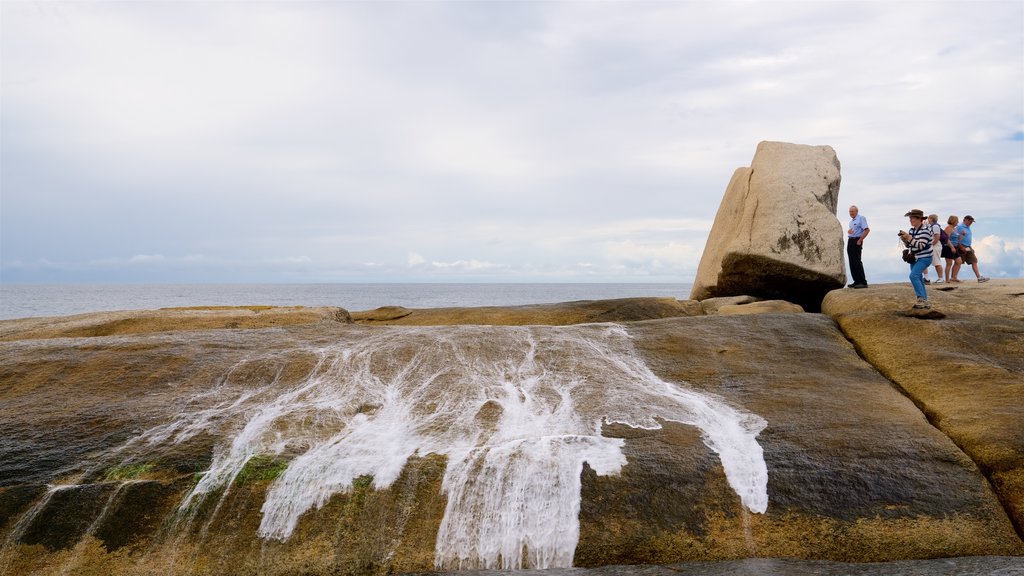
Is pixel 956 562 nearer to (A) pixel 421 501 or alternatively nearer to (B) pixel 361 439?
(A) pixel 421 501

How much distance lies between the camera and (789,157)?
21.2 m

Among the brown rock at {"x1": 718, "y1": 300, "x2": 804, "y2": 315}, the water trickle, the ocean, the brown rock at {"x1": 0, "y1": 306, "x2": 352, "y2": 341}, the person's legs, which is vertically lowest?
the water trickle

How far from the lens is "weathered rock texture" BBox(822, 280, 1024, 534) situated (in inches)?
328

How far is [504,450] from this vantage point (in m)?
8.55

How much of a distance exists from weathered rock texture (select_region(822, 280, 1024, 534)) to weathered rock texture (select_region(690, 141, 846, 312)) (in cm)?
400

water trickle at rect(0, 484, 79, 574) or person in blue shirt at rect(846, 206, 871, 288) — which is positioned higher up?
person in blue shirt at rect(846, 206, 871, 288)

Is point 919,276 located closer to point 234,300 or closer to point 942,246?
point 942,246

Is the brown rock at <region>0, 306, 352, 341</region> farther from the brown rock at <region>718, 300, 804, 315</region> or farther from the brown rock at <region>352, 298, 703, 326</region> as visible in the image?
the brown rock at <region>718, 300, 804, 315</region>

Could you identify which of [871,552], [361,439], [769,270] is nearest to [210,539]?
[361,439]

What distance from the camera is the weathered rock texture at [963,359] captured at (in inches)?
328

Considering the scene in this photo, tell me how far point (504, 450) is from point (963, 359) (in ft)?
25.5

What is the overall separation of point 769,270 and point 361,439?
14027mm

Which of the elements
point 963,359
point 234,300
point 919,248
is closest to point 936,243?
point 919,248

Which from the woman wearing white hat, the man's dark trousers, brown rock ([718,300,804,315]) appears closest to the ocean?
brown rock ([718,300,804,315])
